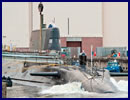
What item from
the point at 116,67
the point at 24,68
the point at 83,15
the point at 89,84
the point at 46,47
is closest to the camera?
the point at 89,84

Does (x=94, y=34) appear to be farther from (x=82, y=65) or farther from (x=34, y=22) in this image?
(x=82, y=65)

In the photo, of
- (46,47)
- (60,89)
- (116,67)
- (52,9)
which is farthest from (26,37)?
(60,89)

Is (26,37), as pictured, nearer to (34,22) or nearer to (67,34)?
(34,22)

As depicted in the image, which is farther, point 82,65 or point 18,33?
point 18,33

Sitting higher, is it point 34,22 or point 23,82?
point 34,22

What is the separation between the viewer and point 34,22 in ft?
125

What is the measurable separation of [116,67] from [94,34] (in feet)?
33.6

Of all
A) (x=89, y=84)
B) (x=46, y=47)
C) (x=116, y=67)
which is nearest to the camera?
(x=89, y=84)

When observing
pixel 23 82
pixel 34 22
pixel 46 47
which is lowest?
pixel 23 82

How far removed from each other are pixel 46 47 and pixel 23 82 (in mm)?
3655

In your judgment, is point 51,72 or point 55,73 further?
point 51,72

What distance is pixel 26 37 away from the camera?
3831 centimetres

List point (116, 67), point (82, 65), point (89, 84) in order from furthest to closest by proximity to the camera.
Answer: point (116, 67)
point (82, 65)
point (89, 84)

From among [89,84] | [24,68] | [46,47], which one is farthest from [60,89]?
[46,47]
